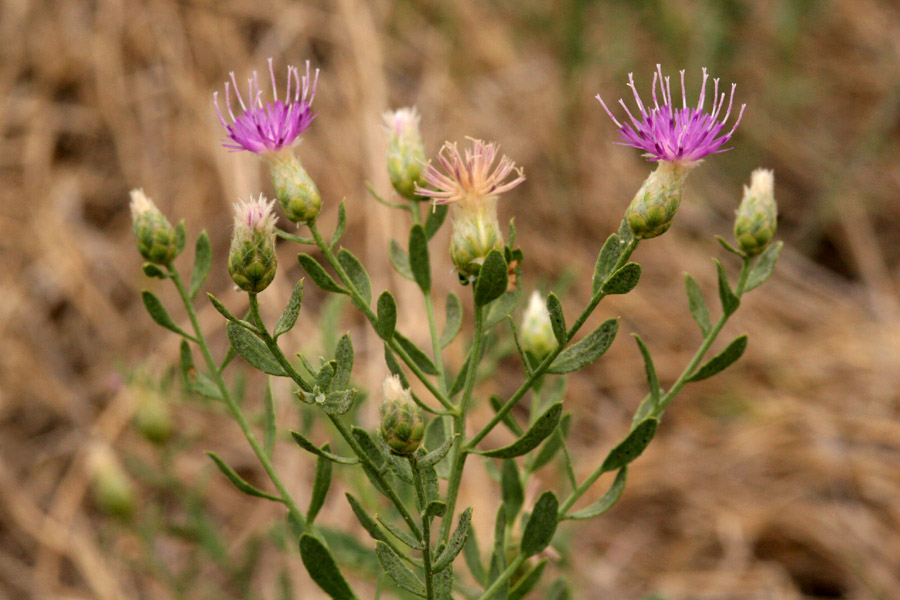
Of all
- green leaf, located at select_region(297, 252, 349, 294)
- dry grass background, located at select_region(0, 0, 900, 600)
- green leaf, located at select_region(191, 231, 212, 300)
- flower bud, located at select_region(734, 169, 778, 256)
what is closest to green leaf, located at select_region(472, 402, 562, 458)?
green leaf, located at select_region(297, 252, 349, 294)

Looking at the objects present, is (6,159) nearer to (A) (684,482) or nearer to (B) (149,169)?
(B) (149,169)

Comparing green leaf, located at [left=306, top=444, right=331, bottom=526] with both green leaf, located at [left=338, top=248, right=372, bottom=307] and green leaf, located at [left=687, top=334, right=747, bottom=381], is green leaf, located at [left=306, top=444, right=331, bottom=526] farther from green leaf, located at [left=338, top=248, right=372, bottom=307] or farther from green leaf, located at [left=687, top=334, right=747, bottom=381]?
green leaf, located at [left=687, top=334, right=747, bottom=381]

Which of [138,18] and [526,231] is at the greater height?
[138,18]

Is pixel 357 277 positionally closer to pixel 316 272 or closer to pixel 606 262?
pixel 316 272

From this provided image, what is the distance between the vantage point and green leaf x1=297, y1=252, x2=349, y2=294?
847 mm

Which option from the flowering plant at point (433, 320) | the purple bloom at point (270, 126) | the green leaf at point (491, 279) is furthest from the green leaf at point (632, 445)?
the purple bloom at point (270, 126)

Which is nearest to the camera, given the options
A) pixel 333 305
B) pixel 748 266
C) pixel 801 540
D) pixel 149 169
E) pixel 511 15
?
pixel 748 266

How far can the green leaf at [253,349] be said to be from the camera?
84 cm

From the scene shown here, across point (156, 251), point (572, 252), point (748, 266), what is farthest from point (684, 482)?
point (156, 251)

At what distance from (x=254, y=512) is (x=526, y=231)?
1430mm

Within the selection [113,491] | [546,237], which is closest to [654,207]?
[113,491]

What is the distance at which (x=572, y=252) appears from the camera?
3377 mm

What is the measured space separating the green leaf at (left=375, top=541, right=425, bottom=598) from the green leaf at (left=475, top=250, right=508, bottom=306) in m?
0.25

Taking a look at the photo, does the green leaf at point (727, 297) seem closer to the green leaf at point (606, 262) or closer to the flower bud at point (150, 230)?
the green leaf at point (606, 262)
